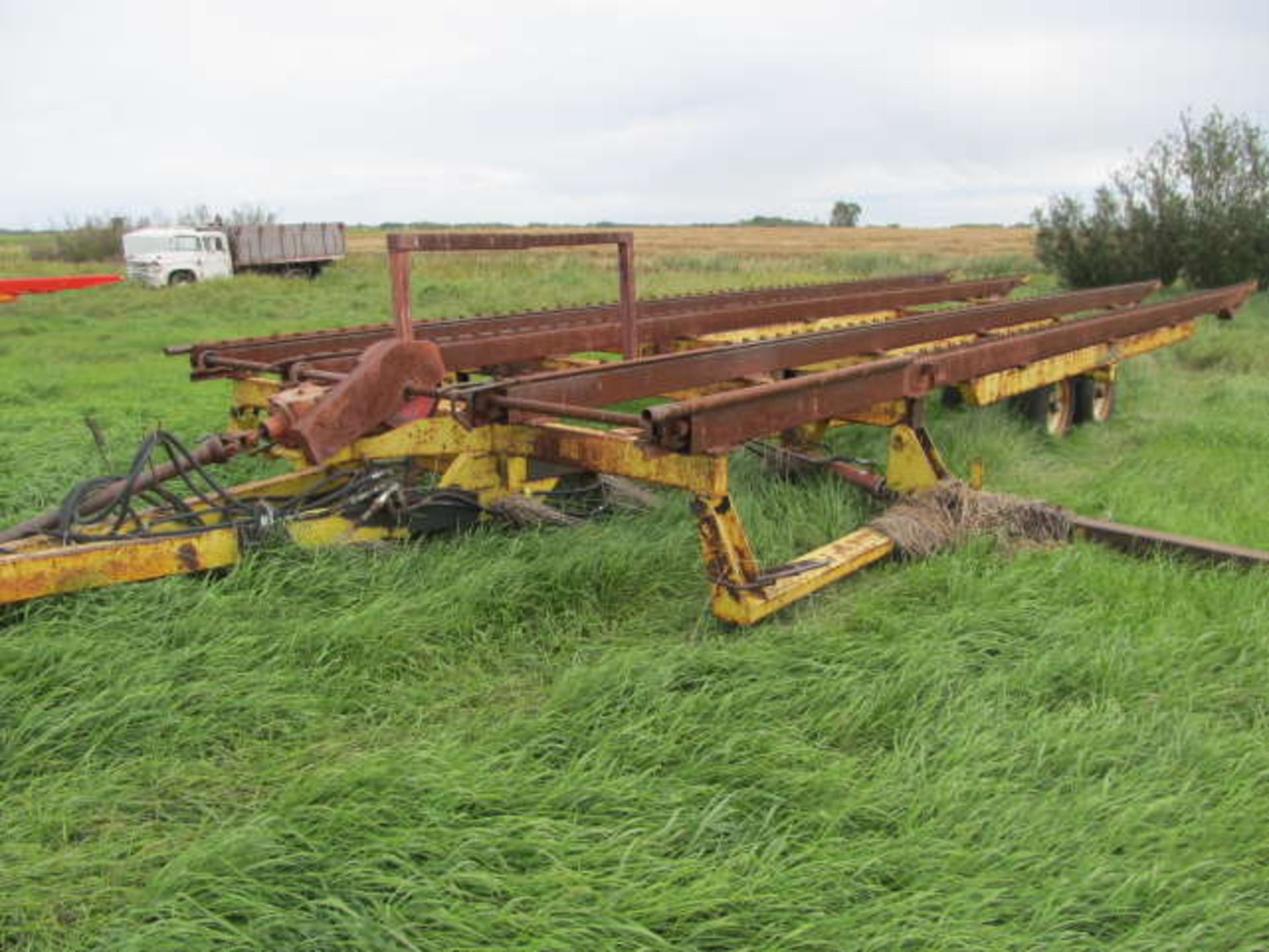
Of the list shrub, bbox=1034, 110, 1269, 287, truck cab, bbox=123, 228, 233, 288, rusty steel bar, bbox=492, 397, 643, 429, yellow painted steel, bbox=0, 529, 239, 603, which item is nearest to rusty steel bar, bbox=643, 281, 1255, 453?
rusty steel bar, bbox=492, 397, 643, 429

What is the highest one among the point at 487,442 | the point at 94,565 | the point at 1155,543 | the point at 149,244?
the point at 149,244

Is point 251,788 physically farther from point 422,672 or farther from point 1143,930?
point 1143,930

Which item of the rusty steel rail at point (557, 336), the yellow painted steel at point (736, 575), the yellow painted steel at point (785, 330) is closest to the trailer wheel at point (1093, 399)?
the yellow painted steel at point (785, 330)

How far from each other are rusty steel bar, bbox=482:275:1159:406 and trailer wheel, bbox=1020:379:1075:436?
59 cm

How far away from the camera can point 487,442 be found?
12.4 ft

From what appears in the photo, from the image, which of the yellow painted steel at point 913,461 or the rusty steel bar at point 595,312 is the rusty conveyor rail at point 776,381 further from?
the rusty steel bar at point 595,312

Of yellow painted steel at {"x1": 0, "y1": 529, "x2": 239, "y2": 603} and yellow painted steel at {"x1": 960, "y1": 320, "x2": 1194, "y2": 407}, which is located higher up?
yellow painted steel at {"x1": 960, "y1": 320, "x2": 1194, "y2": 407}

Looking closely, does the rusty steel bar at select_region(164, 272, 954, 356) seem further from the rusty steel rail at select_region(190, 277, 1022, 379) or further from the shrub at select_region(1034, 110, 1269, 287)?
the shrub at select_region(1034, 110, 1269, 287)

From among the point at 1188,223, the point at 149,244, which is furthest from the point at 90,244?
the point at 1188,223

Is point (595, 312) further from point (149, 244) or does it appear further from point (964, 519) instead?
point (149, 244)

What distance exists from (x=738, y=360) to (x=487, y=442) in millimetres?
1346

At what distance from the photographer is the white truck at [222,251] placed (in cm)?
2591

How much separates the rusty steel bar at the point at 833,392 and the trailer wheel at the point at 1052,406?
82cm

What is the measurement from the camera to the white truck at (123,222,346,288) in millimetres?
25906
